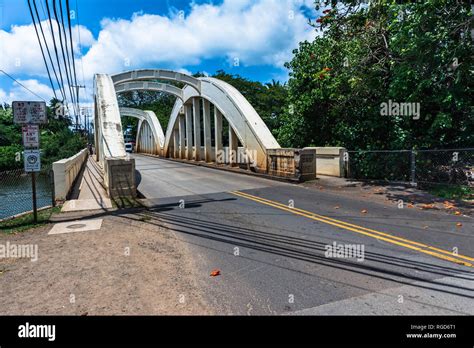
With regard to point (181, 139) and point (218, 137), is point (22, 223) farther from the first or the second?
point (181, 139)

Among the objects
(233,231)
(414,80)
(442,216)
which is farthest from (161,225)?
(414,80)

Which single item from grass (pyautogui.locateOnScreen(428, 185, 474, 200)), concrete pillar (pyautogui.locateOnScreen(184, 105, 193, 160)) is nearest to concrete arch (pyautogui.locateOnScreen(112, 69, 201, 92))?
concrete pillar (pyautogui.locateOnScreen(184, 105, 193, 160))

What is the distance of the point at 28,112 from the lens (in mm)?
8281

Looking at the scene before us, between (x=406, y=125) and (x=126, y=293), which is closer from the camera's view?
(x=126, y=293)

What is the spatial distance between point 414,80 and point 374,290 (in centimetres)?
991

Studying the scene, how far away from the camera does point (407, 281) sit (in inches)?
173

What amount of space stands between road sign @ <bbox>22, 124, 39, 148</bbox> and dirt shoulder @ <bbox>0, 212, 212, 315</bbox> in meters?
2.36

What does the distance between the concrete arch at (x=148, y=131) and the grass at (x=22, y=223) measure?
Answer: 33.5m

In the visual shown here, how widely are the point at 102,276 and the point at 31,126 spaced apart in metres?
5.48

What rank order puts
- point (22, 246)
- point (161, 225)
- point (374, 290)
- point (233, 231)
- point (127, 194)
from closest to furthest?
point (374, 290) → point (22, 246) → point (233, 231) → point (161, 225) → point (127, 194)

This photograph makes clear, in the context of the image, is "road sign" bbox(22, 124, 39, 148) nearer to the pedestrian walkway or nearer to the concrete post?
the pedestrian walkway

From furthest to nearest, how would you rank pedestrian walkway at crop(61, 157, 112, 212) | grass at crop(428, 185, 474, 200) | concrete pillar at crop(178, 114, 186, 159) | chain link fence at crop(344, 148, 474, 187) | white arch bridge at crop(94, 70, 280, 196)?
1. concrete pillar at crop(178, 114, 186, 159)
2. white arch bridge at crop(94, 70, 280, 196)
3. chain link fence at crop(344, 148, 474, 187)
4. grass at crop(428, 185, 474, 200)
5. pedestrian walkway at crop(61, 157, 112, 212)

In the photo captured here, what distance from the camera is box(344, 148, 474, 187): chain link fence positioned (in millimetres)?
11203

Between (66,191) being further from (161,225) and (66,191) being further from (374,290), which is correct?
(374,290)
